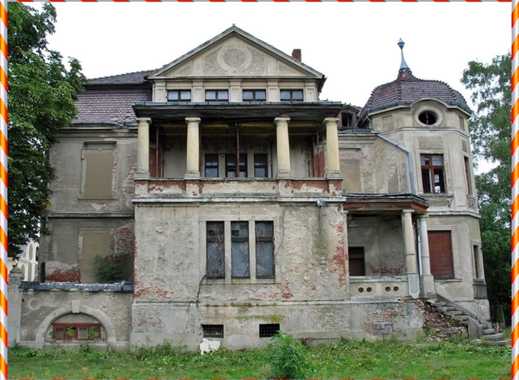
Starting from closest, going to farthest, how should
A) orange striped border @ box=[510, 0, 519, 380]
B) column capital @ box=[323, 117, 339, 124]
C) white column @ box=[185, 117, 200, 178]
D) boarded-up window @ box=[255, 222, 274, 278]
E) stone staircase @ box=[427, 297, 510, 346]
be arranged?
orange striped border @ box=[510, 0, 519, 380], boarded-up window @ box=[255, 222, 274, 278], stone staircase @ box=[427, 297, 510, 346], white column @ box=[185, 117, 200, 178], column capital @ box=[323, 117, 339, 124]

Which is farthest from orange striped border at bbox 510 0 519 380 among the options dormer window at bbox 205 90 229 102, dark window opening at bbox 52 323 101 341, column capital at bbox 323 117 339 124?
dormer window at bbox 205 90 229 102

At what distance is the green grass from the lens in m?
14.0

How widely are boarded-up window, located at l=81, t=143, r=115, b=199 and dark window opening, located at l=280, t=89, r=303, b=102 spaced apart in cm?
818

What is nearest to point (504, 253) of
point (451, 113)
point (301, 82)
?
point (451, 113)

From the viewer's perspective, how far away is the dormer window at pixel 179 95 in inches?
990

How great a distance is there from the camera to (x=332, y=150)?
21.6 m

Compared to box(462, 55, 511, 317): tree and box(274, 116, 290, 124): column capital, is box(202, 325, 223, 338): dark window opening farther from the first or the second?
box(462, 55, 511, 317): tree

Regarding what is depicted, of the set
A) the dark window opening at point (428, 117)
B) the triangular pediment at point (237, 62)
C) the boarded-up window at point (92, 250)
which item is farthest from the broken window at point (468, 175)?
the boarded-up window at point (92, 250)

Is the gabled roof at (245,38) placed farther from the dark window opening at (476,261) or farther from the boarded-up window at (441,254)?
the dark window opening at (476,261)

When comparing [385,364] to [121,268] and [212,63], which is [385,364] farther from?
[212,63]

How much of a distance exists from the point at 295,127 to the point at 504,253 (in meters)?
15.6

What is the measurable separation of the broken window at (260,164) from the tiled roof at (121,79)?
704cm

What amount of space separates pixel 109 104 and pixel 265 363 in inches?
646

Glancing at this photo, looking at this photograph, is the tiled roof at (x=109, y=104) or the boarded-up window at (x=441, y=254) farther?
the tiled roof at (x=109, y=104)
